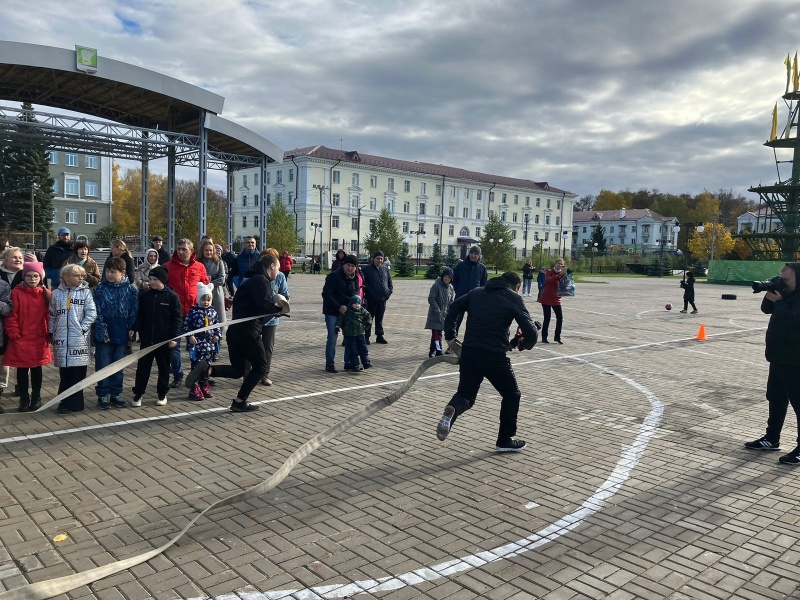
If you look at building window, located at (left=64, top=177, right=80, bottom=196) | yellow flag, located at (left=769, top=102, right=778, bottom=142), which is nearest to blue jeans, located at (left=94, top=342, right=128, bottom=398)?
yellow flag, located at (left=769, top=102, right=778, bottom=142)

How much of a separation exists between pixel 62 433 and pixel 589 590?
17.9ft

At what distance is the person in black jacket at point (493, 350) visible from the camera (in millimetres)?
6152

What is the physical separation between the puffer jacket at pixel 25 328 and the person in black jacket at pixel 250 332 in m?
1.74

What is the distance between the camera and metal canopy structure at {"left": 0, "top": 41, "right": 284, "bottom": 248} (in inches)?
785

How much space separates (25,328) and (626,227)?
143m

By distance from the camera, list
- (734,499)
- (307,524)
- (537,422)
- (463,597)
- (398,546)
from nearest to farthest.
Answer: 1. (463,597)
2. (398,546)
3. (307,524)
4. (734,499)
5. (537,422)

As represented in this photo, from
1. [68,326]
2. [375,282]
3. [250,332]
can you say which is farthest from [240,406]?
[375,282]

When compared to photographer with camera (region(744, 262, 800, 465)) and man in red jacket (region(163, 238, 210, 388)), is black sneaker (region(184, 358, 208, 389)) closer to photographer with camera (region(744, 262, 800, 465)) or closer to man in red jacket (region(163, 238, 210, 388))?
man in red jacket (region(163, 238, 210, 388))

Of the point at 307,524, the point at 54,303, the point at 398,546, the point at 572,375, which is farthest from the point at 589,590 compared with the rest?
the point at 572,375

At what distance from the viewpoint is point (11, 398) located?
7938 mm

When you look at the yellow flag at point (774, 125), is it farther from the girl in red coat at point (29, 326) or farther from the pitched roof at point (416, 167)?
the girl in red coat at point (29, 326)

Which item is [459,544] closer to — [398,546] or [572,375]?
[398,546]

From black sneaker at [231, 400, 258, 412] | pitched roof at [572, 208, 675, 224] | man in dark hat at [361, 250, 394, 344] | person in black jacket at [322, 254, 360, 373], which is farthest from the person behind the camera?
pitched roof at [572, 208, 675, 224]

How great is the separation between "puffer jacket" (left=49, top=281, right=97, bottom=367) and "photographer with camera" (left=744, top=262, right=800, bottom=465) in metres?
7.45
